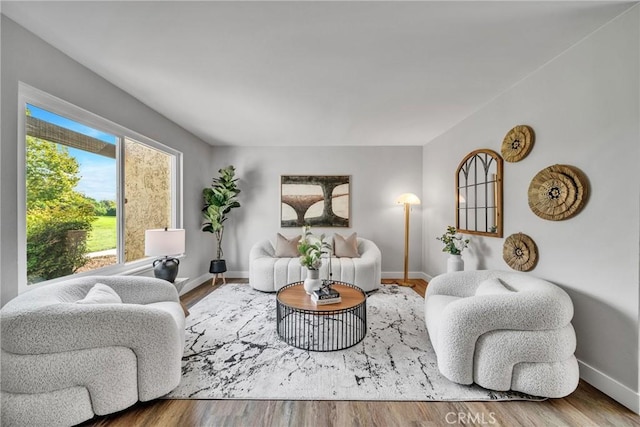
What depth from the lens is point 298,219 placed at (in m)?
4.64

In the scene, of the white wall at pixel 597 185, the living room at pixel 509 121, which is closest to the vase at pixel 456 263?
the living room at pixel 509 121

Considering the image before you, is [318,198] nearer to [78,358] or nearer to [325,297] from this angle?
[325,297]

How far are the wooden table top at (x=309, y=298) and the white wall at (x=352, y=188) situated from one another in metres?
2.00

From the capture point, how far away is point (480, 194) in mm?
2984

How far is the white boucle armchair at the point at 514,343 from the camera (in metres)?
1.63

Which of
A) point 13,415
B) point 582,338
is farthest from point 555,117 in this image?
point 13,415

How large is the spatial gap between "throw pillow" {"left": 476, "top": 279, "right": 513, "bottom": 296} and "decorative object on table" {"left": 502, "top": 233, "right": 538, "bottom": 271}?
34 centimetres

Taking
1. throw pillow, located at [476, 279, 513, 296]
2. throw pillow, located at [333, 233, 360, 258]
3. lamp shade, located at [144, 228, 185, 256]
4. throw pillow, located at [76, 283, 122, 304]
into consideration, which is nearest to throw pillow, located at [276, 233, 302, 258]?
Result: throw pillow, located at [333, 233, 360, 258]

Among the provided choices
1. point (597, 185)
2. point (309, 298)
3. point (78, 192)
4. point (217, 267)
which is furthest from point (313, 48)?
point (217, 267)

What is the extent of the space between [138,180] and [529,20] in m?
4.02

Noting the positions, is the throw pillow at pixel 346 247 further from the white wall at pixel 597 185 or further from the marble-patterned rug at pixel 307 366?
the white wall at pixel 597 185

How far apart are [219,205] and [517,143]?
415 cm

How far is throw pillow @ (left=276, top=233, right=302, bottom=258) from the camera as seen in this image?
4.09 metres

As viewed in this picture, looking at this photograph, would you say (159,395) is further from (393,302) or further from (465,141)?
(465,141)
